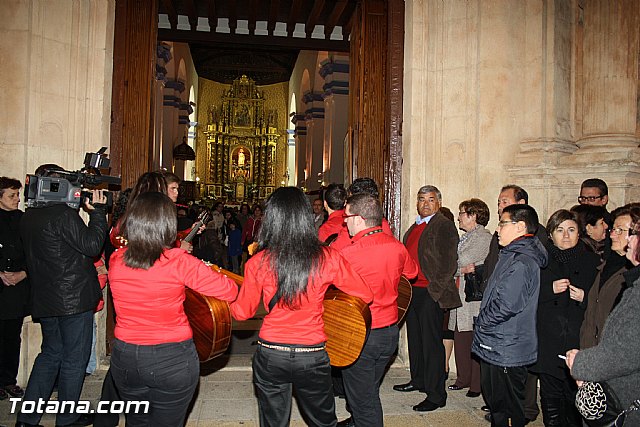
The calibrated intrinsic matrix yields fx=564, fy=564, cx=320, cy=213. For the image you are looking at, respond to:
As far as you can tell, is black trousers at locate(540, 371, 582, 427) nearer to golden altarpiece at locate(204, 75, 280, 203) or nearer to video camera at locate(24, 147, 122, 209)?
video camera at locate(24, 147, 122, 209)

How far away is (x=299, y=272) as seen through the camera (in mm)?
2684

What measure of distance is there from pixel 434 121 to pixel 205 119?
26.7 metres

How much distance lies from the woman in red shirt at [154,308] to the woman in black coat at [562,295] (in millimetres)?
2241

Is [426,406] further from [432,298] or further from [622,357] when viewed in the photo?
[622,357]

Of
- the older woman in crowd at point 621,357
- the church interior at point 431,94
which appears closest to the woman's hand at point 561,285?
the older woman in crowd at point 621,357

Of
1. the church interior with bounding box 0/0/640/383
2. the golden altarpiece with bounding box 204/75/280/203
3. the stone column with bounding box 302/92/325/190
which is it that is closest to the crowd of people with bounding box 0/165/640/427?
the church interior with bounding box 0/0/640/383

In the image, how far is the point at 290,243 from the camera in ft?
8.84

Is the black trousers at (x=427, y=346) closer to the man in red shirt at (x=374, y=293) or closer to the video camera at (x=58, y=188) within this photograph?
the man in red shirt at (x=374, y=293)

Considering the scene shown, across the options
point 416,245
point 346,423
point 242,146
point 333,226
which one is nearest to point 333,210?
point 333,226

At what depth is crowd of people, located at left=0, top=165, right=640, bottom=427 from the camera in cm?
268

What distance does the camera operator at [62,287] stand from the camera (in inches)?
141

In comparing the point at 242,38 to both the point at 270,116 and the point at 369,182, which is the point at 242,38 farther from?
the point at 270,116

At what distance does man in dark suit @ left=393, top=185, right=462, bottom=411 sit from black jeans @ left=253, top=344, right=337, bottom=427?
78.5 inches

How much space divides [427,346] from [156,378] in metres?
2.70
